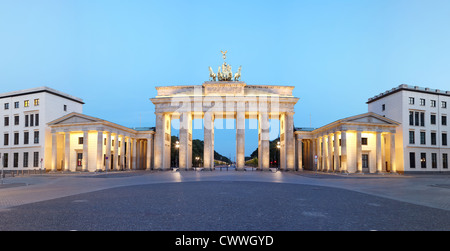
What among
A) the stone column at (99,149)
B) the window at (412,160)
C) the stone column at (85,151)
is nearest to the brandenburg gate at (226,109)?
the stone column at (99,149)

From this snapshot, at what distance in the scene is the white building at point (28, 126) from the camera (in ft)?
200

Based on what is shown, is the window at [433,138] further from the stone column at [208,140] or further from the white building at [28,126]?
the white building at [28,126]

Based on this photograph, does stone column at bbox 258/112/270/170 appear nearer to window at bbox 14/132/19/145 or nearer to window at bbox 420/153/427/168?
window at bbox 420/153/427/168

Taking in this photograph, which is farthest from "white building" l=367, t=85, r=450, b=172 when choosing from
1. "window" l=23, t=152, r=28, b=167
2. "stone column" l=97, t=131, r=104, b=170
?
"window" l=23, t=152, r=28, b=167

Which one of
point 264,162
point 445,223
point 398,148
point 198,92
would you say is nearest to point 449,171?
point 398,148

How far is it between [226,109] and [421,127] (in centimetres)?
3822

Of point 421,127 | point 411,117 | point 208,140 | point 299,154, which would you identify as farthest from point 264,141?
point 421,127

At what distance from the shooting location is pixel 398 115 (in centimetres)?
5797

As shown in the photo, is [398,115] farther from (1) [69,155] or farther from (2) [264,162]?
(1) [69,155]

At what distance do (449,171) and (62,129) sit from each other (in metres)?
76.1

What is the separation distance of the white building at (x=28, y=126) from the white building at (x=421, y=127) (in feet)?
229

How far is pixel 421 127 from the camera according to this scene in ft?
190

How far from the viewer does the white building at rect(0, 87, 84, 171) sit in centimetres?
6091

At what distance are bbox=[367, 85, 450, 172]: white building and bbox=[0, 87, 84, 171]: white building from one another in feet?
229
